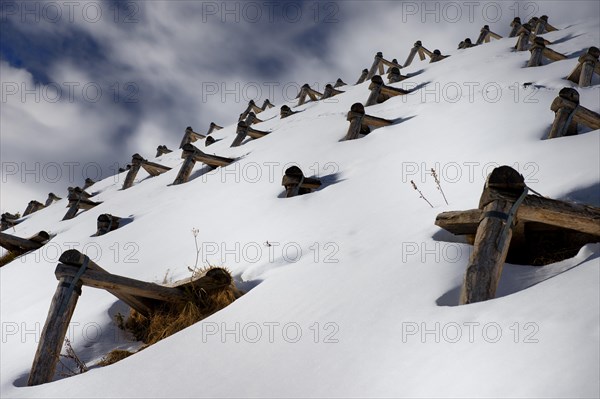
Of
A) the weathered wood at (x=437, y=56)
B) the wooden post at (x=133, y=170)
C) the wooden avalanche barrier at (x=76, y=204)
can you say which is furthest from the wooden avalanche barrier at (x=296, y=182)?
the weathered wood at (x=437, y=56)

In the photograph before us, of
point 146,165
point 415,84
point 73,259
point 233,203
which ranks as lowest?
point 73,259

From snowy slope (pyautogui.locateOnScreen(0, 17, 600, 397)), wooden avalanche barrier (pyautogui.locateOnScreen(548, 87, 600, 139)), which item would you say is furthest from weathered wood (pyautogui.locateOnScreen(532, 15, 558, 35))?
wooden avalanche barrier (pyautogui.locateOnScreen(548, 87, 600, 139))

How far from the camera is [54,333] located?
12.5 ft

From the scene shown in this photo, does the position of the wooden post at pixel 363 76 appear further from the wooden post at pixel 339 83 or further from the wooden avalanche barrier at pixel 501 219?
the wooden avalanche barrier at pixel 501 219

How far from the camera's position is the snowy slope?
7.50 feet

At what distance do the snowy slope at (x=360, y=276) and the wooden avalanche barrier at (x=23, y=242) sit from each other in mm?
738

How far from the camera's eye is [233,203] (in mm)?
7219

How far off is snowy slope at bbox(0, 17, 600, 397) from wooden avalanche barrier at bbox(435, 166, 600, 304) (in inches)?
6.5

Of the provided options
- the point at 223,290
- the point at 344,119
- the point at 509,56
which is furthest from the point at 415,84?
the point at 223,290

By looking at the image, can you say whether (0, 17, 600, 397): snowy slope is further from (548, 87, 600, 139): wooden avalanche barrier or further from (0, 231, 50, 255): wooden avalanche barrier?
(0, 231, 50, 255): wooden avalanche barrier

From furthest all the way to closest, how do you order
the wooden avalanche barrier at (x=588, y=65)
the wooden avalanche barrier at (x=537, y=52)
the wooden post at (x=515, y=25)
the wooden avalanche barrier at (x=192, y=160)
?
the wooden post at (x=515, y=25), the wooden avalanche barrier at (x=192, y=160), the wooden avalanche barrier at (x=537, y=52), the wooden avalanche barrier at (x=588, y=65)

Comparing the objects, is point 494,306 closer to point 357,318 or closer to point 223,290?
point 357,318

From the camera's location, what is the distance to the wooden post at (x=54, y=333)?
145 inches

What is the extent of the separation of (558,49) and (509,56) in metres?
1.69
